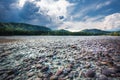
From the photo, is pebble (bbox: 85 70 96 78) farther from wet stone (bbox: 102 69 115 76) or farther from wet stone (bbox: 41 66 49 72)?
wet stone (bbox: 41 66 49 72)

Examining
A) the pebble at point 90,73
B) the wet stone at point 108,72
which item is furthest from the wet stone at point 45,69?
the wet stone at point 108,72

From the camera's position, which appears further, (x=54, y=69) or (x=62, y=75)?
(x=54, y=69)

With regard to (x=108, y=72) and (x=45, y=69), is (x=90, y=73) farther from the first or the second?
(x=45, y=69)

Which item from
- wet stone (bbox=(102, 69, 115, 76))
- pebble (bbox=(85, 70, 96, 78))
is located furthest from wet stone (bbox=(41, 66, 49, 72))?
wet stone (bbox=(102, 69, 115, 76))

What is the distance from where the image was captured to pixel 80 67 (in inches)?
202

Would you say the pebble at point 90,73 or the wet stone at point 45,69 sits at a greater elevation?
the pebble at point 90,73

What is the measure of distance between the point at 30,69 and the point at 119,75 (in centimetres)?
342

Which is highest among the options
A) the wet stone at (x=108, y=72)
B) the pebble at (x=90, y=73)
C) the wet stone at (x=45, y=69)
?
the wet stone at (x=108, y=72)

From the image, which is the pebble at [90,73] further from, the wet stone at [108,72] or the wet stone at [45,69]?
the wet stone at [45,69]


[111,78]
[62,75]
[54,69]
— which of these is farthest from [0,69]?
[111,78]

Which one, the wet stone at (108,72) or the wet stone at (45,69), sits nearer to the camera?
the wet stone at (108,72)

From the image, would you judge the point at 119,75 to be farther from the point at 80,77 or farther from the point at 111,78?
the point at 80,77

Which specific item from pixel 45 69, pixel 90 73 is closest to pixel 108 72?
pixel 90 73

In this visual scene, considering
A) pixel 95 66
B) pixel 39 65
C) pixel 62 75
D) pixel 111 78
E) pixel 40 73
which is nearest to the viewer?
pixel 111 78
